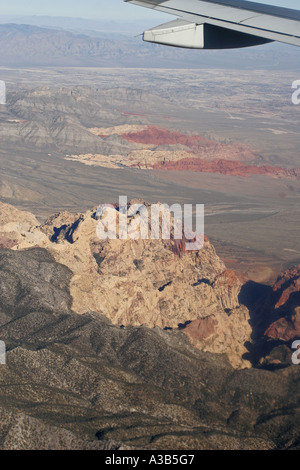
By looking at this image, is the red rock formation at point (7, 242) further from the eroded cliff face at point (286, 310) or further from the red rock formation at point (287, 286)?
the red rock formation at point (287, 286)

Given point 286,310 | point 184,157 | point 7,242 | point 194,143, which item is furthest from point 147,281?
point 194,143

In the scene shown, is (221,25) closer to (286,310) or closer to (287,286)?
(286,310)

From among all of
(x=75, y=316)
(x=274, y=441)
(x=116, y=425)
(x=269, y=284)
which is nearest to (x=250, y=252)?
(x=269, y=284)

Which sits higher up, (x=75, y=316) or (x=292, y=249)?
(x=75, y=316)

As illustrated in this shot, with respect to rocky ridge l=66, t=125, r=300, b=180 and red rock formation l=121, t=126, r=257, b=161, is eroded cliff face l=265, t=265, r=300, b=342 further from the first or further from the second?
red rock formation l=121, t=126, r=257, b=161

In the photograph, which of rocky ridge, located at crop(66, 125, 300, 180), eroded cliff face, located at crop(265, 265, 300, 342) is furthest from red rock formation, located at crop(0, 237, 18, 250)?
rocky ridge, located at crop(66, 125, 300, 180)

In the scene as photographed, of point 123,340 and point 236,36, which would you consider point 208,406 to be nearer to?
point 123,340
